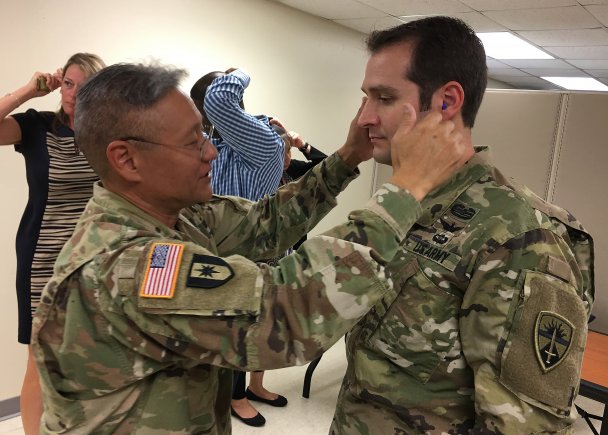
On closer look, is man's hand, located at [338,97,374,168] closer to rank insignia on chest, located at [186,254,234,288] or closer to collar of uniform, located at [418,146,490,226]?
collar of uniform, located at [418,146,490,226]

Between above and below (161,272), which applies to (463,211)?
above

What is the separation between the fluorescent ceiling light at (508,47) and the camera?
4.80 meters

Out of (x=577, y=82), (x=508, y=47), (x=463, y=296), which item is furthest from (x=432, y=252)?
(x=577, y=82)

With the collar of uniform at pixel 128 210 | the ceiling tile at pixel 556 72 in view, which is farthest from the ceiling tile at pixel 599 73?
the collar of uniform at pixel 128 210

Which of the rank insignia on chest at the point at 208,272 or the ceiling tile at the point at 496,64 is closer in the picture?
the rank insignia on chest at the point at 208,272

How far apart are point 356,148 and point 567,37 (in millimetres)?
4309

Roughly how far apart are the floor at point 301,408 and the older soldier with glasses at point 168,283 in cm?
174

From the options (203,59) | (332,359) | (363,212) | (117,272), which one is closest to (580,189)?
(332,359)

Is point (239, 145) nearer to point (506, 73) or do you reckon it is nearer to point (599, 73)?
point (506, 73)

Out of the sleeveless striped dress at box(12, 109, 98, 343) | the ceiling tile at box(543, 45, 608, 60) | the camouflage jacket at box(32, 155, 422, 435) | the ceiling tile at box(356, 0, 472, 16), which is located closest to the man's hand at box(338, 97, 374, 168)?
the camouflage jacket at box(32, 155, 422, 435)

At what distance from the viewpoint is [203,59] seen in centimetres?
344

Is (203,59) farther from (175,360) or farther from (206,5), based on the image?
(175,360)

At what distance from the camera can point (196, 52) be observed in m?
3.39

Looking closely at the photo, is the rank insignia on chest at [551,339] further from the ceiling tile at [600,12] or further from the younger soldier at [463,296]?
the ceiling tile at [600,12]
